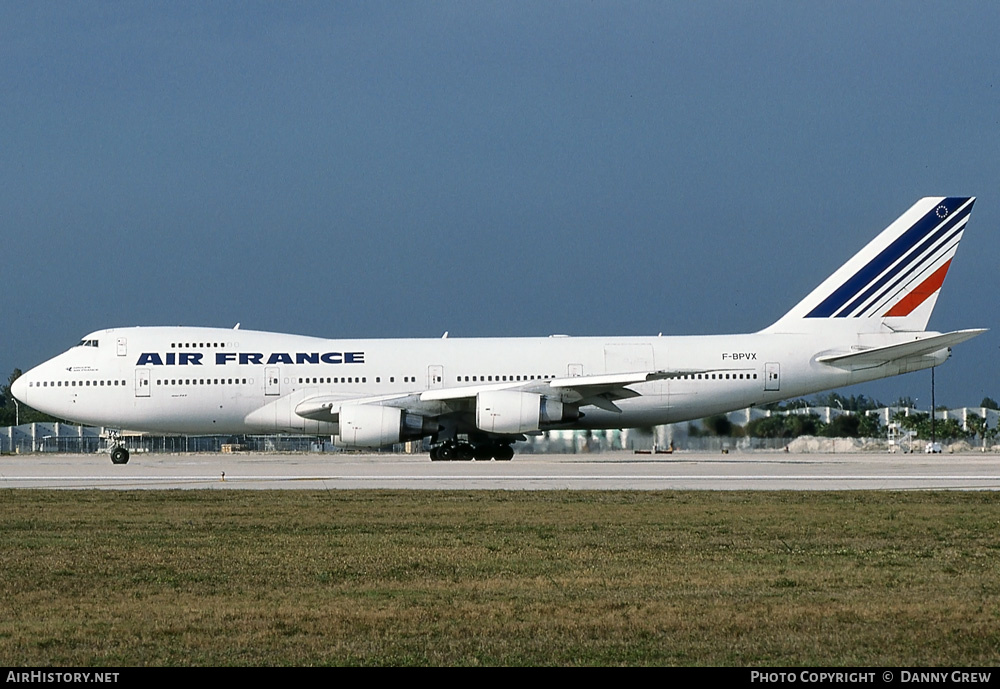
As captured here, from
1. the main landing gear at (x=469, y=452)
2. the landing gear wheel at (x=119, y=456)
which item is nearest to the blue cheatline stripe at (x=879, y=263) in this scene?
the main landing gear at (x=469, y=452)

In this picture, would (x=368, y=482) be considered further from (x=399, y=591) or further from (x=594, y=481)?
(x=399, y=591)

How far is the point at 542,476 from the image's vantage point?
25375mm

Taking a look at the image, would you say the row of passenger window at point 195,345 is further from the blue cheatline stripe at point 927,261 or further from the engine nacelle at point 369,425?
the blue cheatline stripe at point 927,261

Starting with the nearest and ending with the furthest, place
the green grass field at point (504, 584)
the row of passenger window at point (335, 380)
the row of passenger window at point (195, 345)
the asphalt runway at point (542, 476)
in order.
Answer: the green grass field at point (504, 584), the asphalt runway at point (542, 476), the row of passenger window at point (335, 380), the row of passenger window at point (195, 345)

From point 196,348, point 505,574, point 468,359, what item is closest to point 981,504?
point 505,574

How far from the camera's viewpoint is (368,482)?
2389 cm

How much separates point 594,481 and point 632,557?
11.3 meters

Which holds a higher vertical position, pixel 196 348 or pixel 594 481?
pixel 196 348

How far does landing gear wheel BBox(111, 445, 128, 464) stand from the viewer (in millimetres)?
35469

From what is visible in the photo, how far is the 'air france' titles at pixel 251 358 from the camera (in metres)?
36.2

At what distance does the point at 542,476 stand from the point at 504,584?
15.1m

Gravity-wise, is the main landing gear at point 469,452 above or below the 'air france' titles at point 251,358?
below

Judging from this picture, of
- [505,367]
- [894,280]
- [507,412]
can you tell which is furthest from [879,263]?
[507,412]

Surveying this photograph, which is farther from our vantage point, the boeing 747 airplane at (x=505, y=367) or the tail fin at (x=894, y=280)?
the tail fin at (x=894, y=280)
